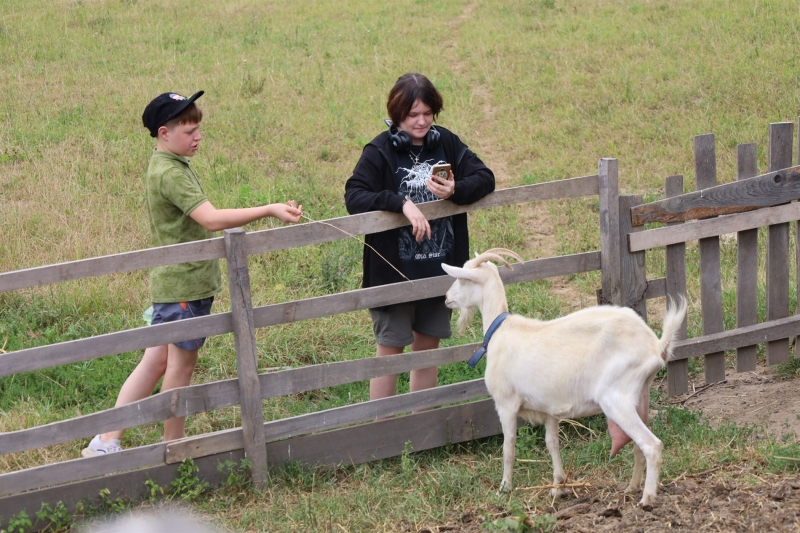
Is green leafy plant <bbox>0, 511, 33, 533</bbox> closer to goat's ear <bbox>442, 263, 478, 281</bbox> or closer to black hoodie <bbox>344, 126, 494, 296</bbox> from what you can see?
black hoodie <bbox>344, 126, 494, 296</bbox>

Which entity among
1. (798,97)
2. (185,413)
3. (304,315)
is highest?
(798,97)

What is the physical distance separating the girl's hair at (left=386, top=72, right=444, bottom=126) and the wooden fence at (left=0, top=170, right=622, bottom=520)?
21.2 inches

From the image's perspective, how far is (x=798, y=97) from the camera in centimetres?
1106

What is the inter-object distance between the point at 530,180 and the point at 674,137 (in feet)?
7.21

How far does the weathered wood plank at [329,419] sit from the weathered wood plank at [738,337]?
1.33 metres

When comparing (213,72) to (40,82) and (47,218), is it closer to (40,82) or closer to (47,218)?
(40,82)

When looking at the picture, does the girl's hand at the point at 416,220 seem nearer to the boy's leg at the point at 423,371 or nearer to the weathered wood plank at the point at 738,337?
the boy's leg at the point at 423,371

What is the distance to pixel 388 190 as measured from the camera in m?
4.68

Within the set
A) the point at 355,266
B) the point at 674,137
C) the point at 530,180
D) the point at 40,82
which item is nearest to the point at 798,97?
the point at 674,137

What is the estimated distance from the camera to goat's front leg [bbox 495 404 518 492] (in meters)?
4.23

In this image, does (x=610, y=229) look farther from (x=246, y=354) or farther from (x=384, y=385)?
(x=246, y=354)

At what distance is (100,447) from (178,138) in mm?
1757

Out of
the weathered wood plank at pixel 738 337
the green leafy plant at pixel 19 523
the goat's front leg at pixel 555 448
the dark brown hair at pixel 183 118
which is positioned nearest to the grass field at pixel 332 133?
the goat's front leg at pixel 555 448

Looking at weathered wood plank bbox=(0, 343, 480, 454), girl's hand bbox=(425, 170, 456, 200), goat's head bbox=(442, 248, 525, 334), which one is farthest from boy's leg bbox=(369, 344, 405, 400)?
girl's hand bbox=(425, 170, 456, 200)
